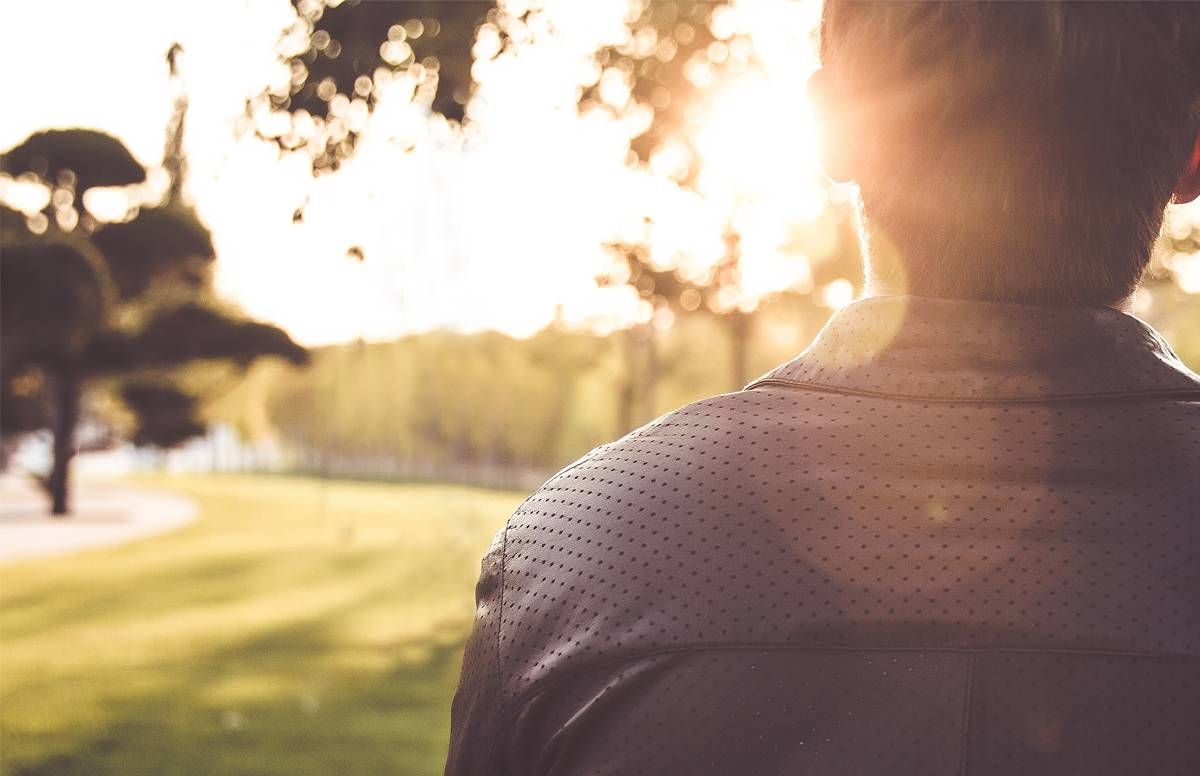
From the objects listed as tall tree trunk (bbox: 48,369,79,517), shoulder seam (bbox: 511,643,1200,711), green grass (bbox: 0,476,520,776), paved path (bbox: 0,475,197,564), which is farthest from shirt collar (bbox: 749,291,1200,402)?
tall tree trunk (bbox: 48,369,79,517)

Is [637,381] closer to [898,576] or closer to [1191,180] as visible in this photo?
[1191,180]

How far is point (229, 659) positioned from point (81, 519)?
18.1 meters

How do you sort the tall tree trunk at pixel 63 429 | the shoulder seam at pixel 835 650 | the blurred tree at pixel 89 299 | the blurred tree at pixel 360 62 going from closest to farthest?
the shoulder seam at pixel 835 650 < the blurred tree at pixel 360 62 < the blurred tree at pixel 89 299 < the tall tree trunk at pixel 63 429

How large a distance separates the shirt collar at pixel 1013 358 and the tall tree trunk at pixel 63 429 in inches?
1110

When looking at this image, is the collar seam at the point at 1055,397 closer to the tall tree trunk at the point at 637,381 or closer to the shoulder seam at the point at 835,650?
the shoulder seam at the point at 835,650

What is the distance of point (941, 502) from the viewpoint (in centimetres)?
106

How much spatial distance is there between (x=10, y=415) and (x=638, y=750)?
35.1 m

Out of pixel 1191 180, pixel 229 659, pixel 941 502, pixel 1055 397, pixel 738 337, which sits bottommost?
pixel 229 659

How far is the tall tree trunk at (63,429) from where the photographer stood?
26.2m

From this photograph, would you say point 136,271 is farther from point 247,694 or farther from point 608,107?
point 608,107

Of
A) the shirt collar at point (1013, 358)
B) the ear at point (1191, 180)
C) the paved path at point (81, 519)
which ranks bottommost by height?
the paved path at point (81, 519)

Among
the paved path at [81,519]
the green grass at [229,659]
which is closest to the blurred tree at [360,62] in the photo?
the green grass at [229,659]

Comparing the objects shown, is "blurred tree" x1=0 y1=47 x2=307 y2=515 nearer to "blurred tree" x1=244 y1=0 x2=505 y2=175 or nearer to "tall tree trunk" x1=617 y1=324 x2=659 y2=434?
"tall tree trunk" x1=617 y1=324 x2=659 y2=434

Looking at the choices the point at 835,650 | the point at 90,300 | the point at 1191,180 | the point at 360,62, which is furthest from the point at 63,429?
the point at 1191,180
